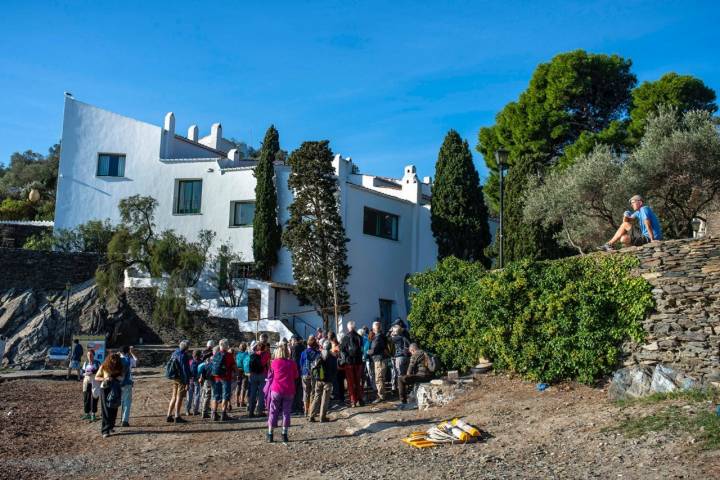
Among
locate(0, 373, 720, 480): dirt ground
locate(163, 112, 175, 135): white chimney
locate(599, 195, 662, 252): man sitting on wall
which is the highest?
locate(163, 112, 175, 135): white chimney

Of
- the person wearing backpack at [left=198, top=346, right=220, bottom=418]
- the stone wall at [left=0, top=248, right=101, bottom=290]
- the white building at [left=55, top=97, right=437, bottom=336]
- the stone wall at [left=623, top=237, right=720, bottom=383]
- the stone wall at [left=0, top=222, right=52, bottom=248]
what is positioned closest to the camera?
the stone wall at [left=623, top=237, right=720, bottom=383]

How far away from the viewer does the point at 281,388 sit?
12.5 m

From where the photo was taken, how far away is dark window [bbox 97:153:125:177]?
33562 mm

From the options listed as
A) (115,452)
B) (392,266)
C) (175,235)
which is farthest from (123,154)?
(115,452)

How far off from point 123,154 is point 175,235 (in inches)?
213

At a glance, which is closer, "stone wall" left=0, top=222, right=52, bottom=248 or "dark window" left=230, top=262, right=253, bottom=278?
"dark window" left=230, top=262, right=253, bottom=278

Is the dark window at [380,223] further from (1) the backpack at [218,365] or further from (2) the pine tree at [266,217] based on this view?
(1) the backpack at [218,365]

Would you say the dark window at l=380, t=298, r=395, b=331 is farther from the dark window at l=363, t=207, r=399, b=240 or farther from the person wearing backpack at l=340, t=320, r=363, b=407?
the person wearing backpack at l=340, t=320, r=363, b=407

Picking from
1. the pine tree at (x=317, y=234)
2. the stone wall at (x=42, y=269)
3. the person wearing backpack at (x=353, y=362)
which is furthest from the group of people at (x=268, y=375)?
the stone wall at (x=42, y=269)

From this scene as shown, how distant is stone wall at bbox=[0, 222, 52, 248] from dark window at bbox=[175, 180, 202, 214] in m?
10.6

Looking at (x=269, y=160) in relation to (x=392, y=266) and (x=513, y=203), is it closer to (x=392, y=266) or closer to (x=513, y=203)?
(x=392, y=266)

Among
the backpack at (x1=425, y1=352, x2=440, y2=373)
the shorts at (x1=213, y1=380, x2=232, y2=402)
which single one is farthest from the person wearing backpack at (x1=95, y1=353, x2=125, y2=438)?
the backpack at (x1=425, y1=352, x2=440, y2=373)

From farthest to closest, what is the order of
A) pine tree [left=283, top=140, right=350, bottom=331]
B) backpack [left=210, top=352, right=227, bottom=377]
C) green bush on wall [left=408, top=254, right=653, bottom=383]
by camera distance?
pine tree [left=283, top=140, right=350, bottom=331]
backpack [left=210, top=352, right=227, bottom=377]
green bush on wall [left=408, top=254, right=653, bottom=383]

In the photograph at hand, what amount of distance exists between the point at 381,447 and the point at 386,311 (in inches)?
776
